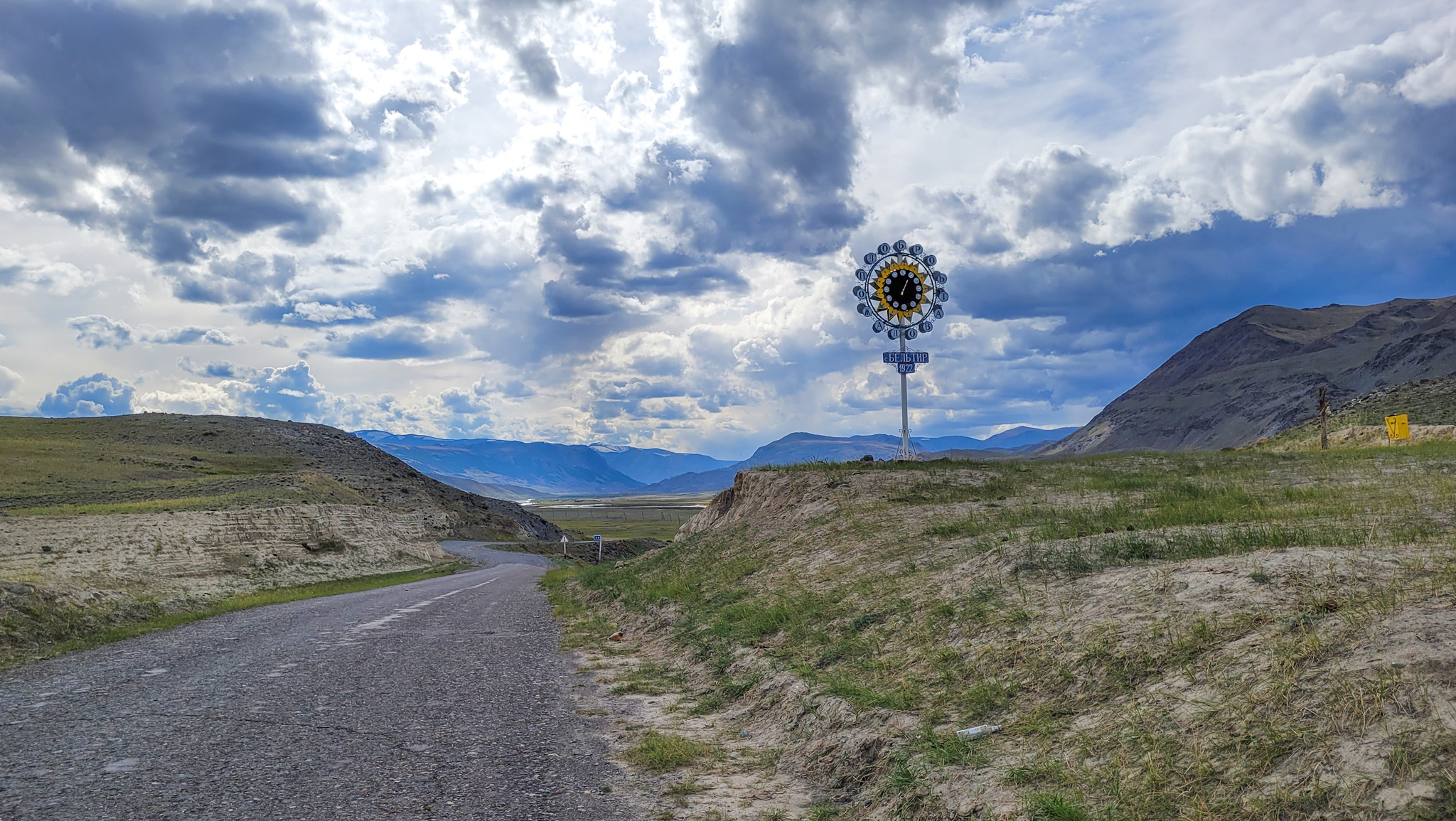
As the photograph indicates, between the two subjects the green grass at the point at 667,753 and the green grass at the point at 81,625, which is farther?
the green grass at the point at 81,625

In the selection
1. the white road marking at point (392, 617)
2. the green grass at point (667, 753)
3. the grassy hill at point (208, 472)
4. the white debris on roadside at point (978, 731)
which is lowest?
the white road marking at point (392, 617)

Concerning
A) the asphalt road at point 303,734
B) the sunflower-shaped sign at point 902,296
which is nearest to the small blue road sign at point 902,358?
the sunflower-shaped sign at point 902,296

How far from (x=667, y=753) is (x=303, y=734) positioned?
164 inches

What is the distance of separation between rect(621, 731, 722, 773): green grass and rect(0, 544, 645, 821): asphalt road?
0.41 metres

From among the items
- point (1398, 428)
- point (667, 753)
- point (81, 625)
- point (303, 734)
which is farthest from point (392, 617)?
point (1398, 428)

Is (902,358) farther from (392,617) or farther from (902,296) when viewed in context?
(392,617)

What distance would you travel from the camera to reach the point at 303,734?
8938 millimetres

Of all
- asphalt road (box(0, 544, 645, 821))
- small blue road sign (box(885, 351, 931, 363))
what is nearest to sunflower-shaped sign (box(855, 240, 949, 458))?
small blue road sign (box(885, 351, 931, 363))

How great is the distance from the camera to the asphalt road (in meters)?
6.86

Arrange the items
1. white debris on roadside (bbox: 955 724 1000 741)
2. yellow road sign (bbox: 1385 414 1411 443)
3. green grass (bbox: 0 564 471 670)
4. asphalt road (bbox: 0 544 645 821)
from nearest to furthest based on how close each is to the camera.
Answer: asphalt road (bbox: 0 544 645 821), white debris on roadside (bbox: 955 724 1000 741), green grass (bbox: 0 564 471 670), yellow road sign (bbox: 1385 414 1411 443)

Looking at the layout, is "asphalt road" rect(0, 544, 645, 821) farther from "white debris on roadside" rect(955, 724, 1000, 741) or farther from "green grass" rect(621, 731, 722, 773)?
"white debris on roadside" rect(955, 724, 1000, 741)

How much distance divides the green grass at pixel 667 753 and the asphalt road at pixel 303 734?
41 centimetres

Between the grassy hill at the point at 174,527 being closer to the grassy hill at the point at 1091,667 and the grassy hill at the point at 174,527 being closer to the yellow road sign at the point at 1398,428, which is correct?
the grassy hill at the point at 1091,667

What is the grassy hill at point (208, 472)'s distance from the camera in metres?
52.5
